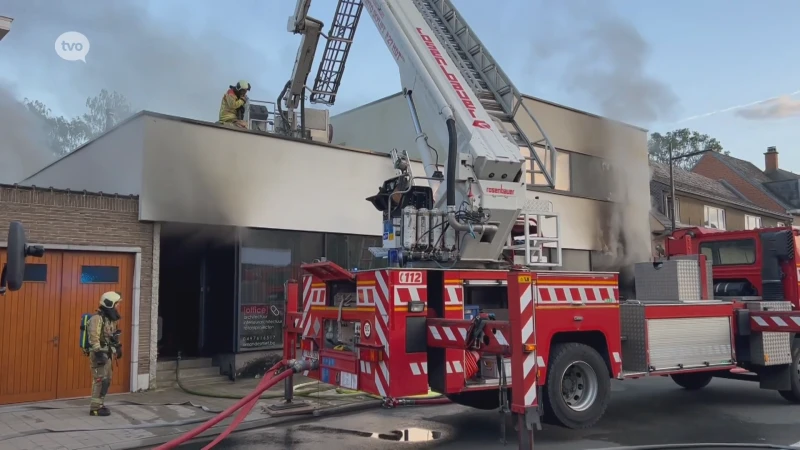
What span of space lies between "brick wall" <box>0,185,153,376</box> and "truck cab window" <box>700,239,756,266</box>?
8.69 m

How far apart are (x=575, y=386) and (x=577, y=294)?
98 cm

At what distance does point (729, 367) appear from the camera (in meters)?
8.35

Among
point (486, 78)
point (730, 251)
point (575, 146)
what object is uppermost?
point (575, 146)

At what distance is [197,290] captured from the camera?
1302 centimetres

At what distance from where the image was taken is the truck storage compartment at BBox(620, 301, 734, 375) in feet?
24.5

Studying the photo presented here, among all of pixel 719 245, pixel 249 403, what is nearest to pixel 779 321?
pixel 719 245

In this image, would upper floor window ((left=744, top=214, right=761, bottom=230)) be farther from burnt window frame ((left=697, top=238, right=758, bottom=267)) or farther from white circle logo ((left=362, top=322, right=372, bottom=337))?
white circle logo ((left=362, top=322, right=372, bottom=337))

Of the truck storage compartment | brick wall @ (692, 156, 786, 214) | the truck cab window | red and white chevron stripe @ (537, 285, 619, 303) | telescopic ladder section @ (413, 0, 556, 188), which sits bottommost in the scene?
the truck storage compartment

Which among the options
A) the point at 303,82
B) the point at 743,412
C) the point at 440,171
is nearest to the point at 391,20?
the point at 440,171

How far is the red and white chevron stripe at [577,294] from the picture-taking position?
656 centimetres

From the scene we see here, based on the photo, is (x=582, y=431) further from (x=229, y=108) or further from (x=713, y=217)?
(x=713, y=217)

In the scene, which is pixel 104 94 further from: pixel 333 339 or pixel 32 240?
pixel 333 339

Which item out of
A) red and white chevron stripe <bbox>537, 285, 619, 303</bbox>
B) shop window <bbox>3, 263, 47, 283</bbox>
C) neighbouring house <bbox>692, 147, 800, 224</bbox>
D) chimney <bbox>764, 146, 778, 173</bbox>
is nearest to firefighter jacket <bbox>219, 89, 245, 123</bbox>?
shop window <bbox>3, 263, 47, 283</bbox>

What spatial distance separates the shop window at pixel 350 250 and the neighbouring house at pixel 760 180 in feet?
116
